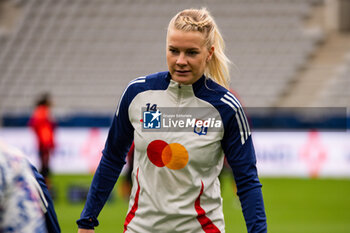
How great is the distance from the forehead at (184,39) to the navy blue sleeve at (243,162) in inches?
15.9

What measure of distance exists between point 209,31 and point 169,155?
65 centimetres

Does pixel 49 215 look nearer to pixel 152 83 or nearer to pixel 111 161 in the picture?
Result: pixel 111 161

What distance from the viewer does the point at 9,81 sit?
2395cm

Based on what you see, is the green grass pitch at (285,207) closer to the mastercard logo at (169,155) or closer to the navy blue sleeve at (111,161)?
the navy blue sleeve at (111,161)

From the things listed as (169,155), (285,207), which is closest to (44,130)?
(285,207)

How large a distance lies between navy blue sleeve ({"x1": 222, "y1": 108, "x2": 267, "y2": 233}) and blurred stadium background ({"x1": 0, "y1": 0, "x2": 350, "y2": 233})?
43.5ft

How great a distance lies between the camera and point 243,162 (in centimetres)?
339

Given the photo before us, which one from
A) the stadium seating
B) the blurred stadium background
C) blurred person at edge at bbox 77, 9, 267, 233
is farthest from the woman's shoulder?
the stadium seating

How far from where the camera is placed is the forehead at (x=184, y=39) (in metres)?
3.27

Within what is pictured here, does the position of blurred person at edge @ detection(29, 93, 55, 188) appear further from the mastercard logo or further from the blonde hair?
the mastercard logo

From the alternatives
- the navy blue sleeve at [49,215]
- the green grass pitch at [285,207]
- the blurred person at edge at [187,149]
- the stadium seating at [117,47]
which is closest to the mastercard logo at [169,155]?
the blurred person at edge at [187,149]

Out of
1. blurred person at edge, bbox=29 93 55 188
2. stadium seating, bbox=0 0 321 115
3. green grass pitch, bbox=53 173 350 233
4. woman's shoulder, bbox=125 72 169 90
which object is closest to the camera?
woman's shoulder, bbox=125 72 169 90

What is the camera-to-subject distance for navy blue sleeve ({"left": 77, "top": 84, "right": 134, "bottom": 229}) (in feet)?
11.5

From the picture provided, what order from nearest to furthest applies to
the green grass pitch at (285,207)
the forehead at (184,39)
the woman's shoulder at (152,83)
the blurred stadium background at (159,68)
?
the forehead at (184,39)
the woman's shoulder at (152,83)
the green grass pitch at (285,207)
the blurred stadium background at (159,68)
